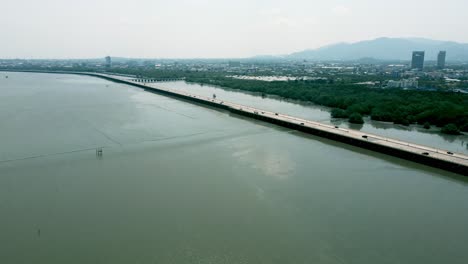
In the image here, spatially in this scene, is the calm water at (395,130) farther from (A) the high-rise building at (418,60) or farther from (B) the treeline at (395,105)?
(A) the high-rise building at (418,60)

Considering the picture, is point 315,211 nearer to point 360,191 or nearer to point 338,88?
point 360,191

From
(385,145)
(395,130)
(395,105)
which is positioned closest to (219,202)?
(385,145)

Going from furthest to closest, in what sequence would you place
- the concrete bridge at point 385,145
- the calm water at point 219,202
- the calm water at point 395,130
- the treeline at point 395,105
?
1. the treeline at point 395,105
2. the calm water at point 395,130
3. the concrete bridge at point 385,145
4. the calm water at point 219,202

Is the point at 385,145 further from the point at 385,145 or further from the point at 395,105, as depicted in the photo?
the point at 395,105

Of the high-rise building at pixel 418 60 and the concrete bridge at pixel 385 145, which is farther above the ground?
the high-rise building at pixel 418 60

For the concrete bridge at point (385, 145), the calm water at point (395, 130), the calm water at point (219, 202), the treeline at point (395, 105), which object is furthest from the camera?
the treeline at point (395, 105)

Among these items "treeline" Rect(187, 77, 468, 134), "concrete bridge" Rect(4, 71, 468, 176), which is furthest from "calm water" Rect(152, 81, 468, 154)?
"concrete bridge" Rect(4, 71, 468, 176)

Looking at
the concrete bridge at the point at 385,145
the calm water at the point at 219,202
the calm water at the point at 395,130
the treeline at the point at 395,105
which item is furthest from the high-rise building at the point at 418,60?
the calm water at the point at 219,202

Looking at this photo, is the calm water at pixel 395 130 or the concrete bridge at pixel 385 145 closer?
the concrete bridge at pixel 385 145

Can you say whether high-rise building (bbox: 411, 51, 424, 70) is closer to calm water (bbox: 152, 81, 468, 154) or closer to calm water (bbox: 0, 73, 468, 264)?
calm water (bbox: 152, 81, 468, 154)
